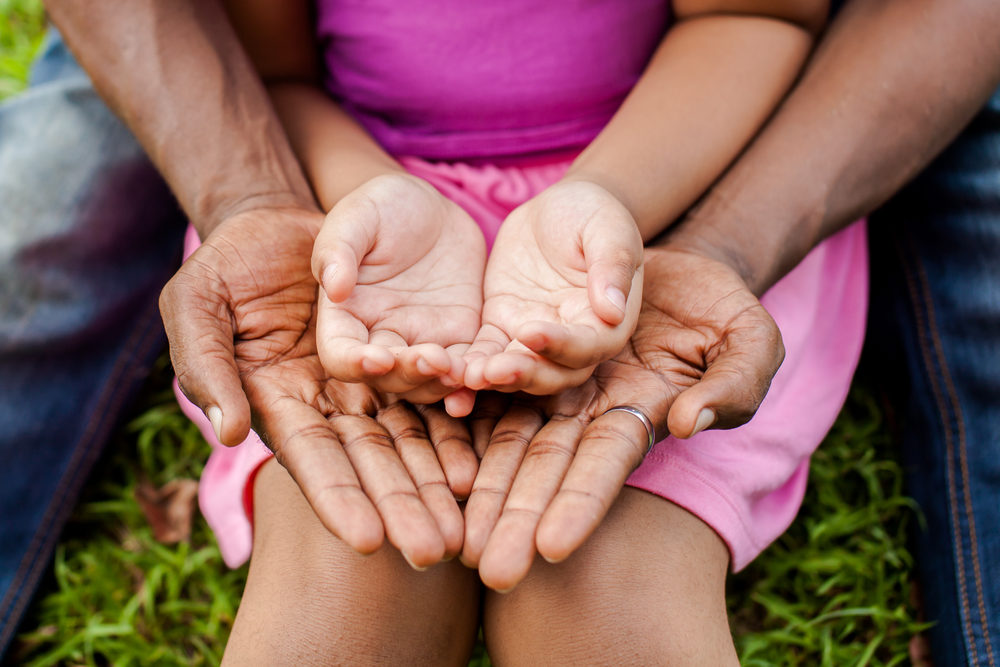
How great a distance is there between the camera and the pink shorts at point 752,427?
144 centimetres

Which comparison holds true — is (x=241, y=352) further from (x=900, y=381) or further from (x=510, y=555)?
(x=900, y=381)

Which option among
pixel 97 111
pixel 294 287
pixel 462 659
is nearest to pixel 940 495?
pixel 462 659

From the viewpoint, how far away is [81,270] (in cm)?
213

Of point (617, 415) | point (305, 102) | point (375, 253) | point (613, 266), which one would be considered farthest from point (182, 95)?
point (617, 415)

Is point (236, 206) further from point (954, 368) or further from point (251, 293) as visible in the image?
point (954, 368)

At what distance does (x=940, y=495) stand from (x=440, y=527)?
1321 millimetres

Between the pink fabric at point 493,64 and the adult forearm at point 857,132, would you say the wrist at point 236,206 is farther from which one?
the adult forearm at point 857,132

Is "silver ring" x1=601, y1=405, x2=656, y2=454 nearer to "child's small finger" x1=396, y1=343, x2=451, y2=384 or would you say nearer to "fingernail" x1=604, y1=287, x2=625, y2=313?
"fingernail" x1=604, y1=287, x2=625, y2=313

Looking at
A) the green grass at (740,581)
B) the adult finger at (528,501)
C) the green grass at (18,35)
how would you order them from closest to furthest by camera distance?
the adult finger at (528,501), the green grass at (740,581), the green grass at (18,35)

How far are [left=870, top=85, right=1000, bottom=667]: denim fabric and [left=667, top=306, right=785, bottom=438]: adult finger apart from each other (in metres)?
0.81

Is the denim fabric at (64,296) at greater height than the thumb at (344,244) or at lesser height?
lesser

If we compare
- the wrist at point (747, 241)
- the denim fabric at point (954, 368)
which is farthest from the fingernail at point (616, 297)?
the denim fabric at point (954, 368)

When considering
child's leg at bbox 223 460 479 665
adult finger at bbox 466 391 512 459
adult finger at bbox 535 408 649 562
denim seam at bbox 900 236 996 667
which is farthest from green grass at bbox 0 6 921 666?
adult finger at bbox 535 408 649 562

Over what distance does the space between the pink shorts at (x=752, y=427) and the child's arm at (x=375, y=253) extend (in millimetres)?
179
